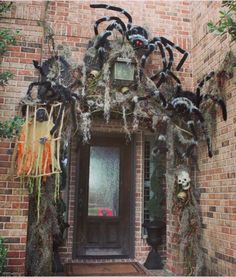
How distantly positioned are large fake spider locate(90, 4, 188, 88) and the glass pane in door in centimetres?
172

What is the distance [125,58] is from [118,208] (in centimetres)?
249

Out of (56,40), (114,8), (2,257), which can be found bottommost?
(2,257)

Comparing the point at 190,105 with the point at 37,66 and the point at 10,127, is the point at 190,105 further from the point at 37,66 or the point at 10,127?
the point at 10,127

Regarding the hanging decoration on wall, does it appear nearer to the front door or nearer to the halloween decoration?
the halloween decoration

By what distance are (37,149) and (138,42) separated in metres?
1.71

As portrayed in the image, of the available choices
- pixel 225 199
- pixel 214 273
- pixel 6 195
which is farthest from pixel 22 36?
pixel 214 273

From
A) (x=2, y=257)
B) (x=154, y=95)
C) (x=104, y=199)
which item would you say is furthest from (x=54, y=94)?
(x=104, y=199)

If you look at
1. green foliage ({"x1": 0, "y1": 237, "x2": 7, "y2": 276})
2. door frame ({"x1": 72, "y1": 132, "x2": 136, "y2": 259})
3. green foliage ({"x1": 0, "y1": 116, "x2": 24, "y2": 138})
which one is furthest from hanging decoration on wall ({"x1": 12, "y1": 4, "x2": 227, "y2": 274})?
door frame ({"x1": 72, "y1": 132, "x2": 136, "y2": 259})

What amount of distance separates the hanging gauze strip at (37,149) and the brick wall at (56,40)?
327 millimetres

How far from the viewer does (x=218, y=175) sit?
11.3 feet

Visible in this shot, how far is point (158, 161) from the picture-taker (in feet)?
16.1

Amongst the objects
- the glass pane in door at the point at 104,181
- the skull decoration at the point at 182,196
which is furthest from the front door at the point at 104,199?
the skull decoration at the point at 182,196

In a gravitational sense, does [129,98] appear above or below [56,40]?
below

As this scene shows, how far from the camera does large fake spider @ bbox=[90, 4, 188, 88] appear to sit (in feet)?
11.8
